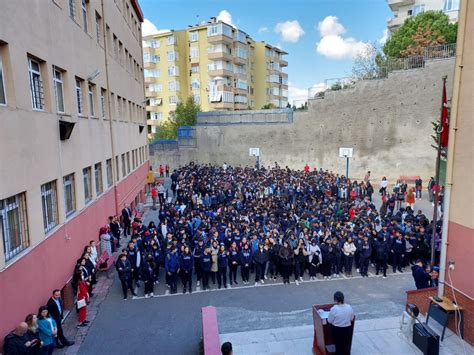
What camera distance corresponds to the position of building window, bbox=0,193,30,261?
22.8ft

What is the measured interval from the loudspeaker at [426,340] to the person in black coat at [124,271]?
7.60m

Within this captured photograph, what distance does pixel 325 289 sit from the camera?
10.7m

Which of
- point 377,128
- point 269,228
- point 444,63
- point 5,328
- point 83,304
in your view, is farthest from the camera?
point 377,128

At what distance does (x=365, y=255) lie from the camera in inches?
451

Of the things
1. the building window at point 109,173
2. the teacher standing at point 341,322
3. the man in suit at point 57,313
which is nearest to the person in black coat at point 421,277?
the teacher standing at point 341,322

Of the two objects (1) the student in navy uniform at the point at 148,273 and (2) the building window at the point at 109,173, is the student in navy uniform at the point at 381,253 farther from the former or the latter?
(2) the building window at the point at 109,173

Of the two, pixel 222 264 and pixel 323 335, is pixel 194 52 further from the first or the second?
pixel 323 335

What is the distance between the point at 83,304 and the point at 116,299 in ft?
5.83

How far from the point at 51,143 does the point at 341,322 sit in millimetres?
8213

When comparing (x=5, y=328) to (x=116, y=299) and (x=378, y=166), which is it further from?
(x=378, y=166)

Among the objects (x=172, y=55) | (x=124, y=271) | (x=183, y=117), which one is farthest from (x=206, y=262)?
(x=172, y=55)

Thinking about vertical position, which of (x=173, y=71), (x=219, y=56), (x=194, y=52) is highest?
(x=194, y=52)

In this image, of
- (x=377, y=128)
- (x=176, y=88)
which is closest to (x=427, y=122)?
(x=377, y=128)

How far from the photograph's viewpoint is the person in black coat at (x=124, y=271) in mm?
10102
